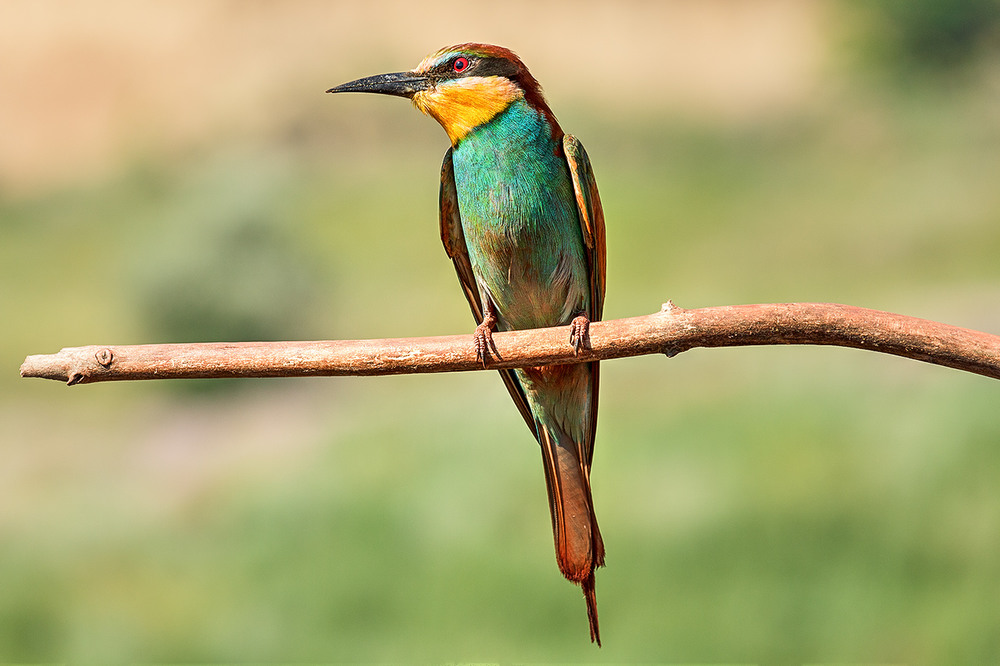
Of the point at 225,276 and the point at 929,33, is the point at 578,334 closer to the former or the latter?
the point at 225,276

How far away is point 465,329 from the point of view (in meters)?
3.32

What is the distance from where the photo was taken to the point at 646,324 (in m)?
0.96

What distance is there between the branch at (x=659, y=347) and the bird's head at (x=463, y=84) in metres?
0.36

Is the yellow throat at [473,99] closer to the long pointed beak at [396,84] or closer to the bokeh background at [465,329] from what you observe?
the long pointed beak at [396,84]

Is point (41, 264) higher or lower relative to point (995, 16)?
lower

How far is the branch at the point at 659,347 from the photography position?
93 centimetres

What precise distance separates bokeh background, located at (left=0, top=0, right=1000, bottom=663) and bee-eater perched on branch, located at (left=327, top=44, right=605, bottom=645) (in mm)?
1408

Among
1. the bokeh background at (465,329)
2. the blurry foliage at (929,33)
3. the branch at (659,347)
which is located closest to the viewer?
the branch at (659,347)

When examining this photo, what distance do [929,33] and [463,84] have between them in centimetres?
347

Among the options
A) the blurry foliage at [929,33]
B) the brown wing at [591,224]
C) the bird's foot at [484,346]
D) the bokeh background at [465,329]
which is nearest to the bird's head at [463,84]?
the brown wing at [591,224]

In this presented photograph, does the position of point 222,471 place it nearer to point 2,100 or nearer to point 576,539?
point 2,100

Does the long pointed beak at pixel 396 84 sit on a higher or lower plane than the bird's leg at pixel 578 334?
higher

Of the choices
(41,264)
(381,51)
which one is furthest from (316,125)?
(41,264)

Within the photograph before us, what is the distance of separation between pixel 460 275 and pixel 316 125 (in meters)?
2.89
